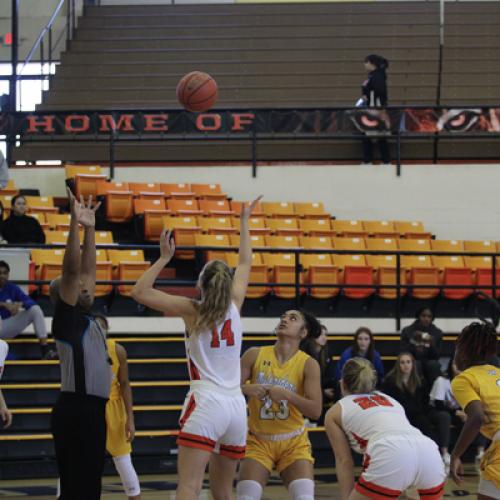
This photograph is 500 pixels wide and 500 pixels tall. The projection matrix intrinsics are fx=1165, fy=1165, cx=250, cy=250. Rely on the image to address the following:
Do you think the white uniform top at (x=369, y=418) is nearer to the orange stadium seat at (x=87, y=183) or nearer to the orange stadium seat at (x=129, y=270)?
the orange stadium seat at (x=129, y=270)

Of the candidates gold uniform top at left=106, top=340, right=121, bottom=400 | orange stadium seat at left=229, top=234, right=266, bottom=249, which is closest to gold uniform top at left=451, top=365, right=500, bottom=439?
gold uniform top at left=106, top=340, right=121, bottom=400

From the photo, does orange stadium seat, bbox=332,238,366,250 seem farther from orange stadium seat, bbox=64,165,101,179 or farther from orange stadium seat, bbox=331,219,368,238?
orange stadium seat, bbox=64,165,101,179

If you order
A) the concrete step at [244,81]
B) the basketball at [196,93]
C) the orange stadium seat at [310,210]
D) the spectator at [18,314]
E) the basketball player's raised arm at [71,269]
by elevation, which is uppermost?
the concrete step at [244,81]

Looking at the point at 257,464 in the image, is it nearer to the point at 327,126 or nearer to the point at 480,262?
the point at 480,262

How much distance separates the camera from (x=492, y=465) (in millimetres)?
5809

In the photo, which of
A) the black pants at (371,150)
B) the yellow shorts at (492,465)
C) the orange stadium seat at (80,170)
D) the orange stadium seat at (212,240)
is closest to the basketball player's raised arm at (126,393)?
the yellow shorts at (492,465)

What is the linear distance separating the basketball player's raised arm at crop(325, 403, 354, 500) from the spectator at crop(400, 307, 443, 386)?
19.8ft

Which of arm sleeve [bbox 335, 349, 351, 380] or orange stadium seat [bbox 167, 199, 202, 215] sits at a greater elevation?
orange stadium seat [bbox 167, 199, 202, 215]

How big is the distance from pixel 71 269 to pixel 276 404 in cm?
197

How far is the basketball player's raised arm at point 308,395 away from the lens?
6.50 meters

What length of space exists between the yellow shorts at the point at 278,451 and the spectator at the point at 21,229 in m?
6.80

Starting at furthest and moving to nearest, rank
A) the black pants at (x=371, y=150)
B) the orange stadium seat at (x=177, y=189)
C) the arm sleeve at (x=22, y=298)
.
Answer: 1. the black pants at (x=371, y=150)
2. the orange stadium seat at (x=177, y=189)
3. the arm sleeve at (x=22, y=298)

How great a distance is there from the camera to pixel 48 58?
21.3m

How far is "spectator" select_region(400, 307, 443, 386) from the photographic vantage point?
11914 mm
